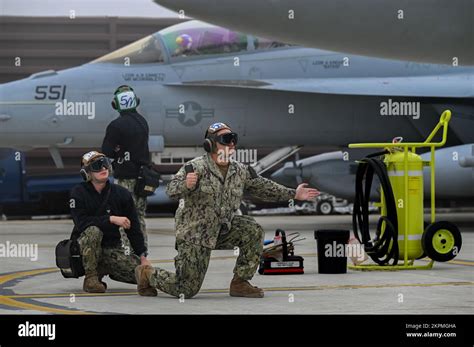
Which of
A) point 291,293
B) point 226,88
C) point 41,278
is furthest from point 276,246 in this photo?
point 226,88

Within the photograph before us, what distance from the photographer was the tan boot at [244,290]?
7.50 metres

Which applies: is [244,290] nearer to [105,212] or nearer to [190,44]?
[105,212]

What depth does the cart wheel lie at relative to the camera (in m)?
9.42

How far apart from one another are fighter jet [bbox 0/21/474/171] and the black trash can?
706cm

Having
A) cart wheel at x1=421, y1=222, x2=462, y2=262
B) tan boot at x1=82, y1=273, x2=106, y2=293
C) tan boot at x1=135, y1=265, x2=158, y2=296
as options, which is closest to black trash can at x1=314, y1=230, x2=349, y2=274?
cart wheel at x1=421, y1=222, x2=462, y2=262

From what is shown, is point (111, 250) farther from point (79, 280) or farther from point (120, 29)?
point (120, 29)

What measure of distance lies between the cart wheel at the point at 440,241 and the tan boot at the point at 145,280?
2.87 m

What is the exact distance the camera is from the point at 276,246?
9.11m

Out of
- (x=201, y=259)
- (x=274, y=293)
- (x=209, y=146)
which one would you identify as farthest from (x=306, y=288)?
(x=209, y=146)

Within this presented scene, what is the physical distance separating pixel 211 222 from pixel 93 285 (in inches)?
40.4

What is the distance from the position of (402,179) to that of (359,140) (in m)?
7.18

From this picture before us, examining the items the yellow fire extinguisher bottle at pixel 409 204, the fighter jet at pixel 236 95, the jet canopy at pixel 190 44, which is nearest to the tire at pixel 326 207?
the fighter jet at pixel 236 95

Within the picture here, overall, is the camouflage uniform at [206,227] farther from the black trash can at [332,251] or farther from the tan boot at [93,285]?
the black trash can at [332,251]

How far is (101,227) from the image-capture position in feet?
25.7
